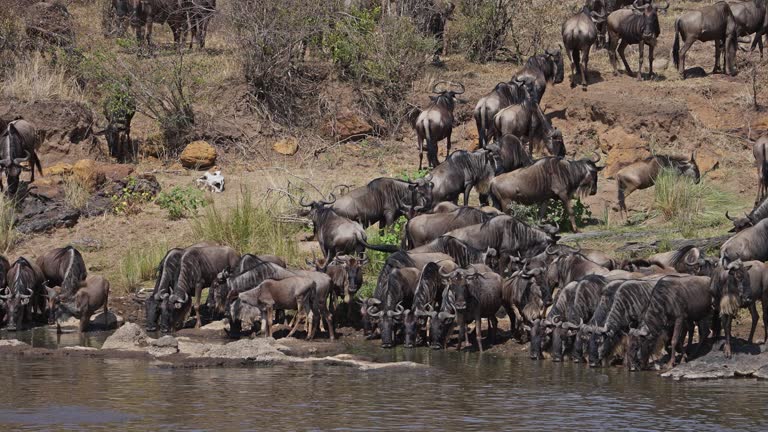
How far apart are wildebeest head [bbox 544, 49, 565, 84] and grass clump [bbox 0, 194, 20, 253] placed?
31.5ft

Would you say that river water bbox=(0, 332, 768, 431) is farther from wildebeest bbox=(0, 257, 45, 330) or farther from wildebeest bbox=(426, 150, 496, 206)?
wildebeest bbox=(426, 150, 496, 206)

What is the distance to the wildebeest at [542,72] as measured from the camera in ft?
74.2

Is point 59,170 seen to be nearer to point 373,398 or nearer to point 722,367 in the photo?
point 373,398

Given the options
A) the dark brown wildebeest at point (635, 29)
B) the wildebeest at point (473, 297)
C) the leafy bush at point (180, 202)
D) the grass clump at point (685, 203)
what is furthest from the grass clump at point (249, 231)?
the dark brown wildebeest at point (635, 29)

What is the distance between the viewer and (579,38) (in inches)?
940

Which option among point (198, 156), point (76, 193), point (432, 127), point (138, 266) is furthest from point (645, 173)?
point (76, 193)

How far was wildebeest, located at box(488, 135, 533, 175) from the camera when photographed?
18.9 meters

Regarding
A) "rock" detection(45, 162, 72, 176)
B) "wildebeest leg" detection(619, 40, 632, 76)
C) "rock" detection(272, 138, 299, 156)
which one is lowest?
"rock" detection(45, 162, 72, 176)

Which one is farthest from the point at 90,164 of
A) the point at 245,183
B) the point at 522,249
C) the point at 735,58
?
the point at 735,58

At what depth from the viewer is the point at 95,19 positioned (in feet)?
104

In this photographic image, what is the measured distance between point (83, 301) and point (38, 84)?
9.76 metres

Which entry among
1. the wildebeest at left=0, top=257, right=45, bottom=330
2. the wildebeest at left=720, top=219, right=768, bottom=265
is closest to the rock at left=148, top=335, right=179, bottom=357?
the wildebeest at left=0, top=257, right=45, bottom=330

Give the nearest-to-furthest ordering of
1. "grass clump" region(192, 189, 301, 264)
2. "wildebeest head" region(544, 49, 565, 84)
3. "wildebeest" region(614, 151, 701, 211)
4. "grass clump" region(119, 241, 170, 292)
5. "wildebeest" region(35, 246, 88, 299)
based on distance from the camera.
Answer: "wildebeest" region(35, 246, 88, 299), "grass clump" region(119, 241, 170, 292), "grass clump" region(192, 189, 301, 264), "wildebeest" region(614, 151, 701, 211), "wildebeest head" region(544, 49, 565, 84)

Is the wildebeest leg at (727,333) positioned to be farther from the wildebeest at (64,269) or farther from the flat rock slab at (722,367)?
the wildebeest at (64,269)
